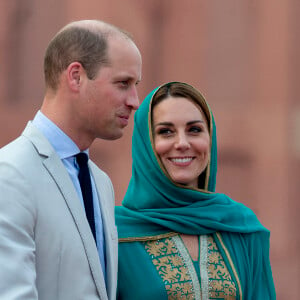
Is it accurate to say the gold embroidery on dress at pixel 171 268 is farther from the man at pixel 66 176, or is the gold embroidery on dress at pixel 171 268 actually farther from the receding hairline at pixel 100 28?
the receding hairline at pixel 100 28

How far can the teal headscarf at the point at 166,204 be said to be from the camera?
100 inches

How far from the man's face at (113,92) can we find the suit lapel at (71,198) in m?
0.13

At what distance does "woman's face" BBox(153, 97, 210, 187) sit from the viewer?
8.30 feet

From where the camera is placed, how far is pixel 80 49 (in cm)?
185

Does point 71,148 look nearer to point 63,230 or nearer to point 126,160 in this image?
point 63,230

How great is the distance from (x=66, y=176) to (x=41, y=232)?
19 cm

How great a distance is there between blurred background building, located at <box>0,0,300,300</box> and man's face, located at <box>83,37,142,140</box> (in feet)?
17.9

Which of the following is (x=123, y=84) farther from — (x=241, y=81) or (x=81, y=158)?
(x=241, y=81)

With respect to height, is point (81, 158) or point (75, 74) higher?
point (75, 74)

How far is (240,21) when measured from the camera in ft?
25.2

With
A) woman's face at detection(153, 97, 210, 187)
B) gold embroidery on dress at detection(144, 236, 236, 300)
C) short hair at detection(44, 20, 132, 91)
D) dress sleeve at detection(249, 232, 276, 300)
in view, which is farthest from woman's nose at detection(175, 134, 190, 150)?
short hair at detection(44, 20, 132, 91)

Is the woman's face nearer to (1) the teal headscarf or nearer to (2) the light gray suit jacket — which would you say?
(1) the teal headscarf

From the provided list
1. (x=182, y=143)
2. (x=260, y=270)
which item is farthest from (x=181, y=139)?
(x=260, y=270)

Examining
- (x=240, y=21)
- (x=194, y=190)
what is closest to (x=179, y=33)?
(x=240, y=21)
